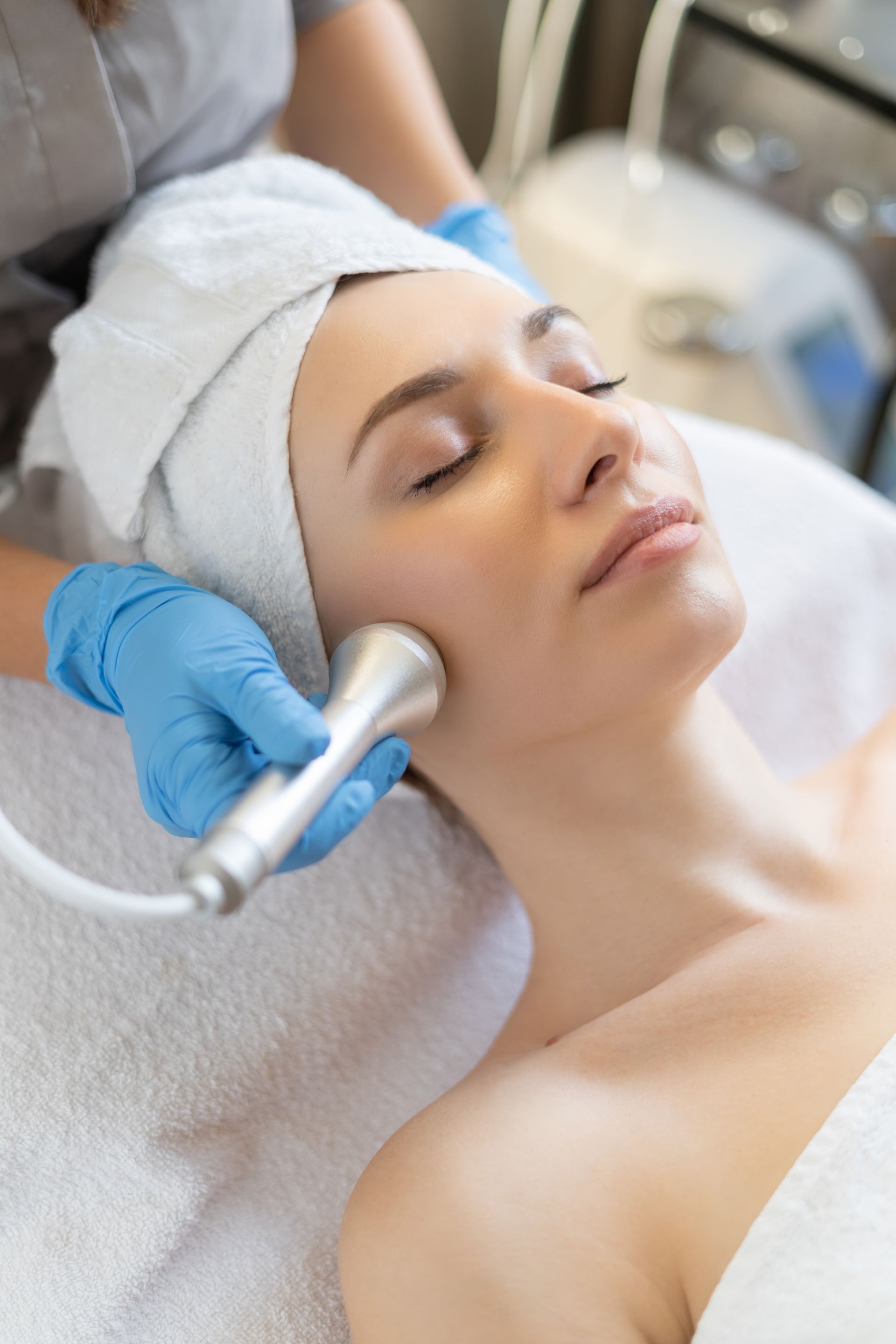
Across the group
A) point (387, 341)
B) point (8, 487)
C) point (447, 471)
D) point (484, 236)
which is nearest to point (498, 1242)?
point (447, 471)

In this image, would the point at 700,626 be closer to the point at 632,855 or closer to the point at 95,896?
the point at 632,855

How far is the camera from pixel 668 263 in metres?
2.15

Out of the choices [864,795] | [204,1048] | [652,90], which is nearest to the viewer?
[204,1048]

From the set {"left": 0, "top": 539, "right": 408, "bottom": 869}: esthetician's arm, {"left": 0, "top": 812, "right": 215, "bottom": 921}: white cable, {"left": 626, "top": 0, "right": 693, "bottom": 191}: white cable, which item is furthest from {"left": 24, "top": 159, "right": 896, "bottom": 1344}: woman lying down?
{"left": 626, "top": 0, "right": 693, "bottom": 191}: white cable

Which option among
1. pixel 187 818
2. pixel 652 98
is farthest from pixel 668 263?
pixel 187 818

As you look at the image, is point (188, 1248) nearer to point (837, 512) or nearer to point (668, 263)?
point (837, 512)

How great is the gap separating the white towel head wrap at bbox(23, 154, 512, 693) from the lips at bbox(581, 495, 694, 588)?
0.77 feet

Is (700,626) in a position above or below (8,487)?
above

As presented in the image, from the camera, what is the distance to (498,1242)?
2.75ft

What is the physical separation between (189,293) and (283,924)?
0.57 m

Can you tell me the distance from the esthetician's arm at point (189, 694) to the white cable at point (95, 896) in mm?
98

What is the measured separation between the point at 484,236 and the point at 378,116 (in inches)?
9.4

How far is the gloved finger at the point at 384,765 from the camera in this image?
0.85 meters

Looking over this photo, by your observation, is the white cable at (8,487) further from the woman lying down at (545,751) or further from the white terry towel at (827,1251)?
the white terry towel at (827,1251)
